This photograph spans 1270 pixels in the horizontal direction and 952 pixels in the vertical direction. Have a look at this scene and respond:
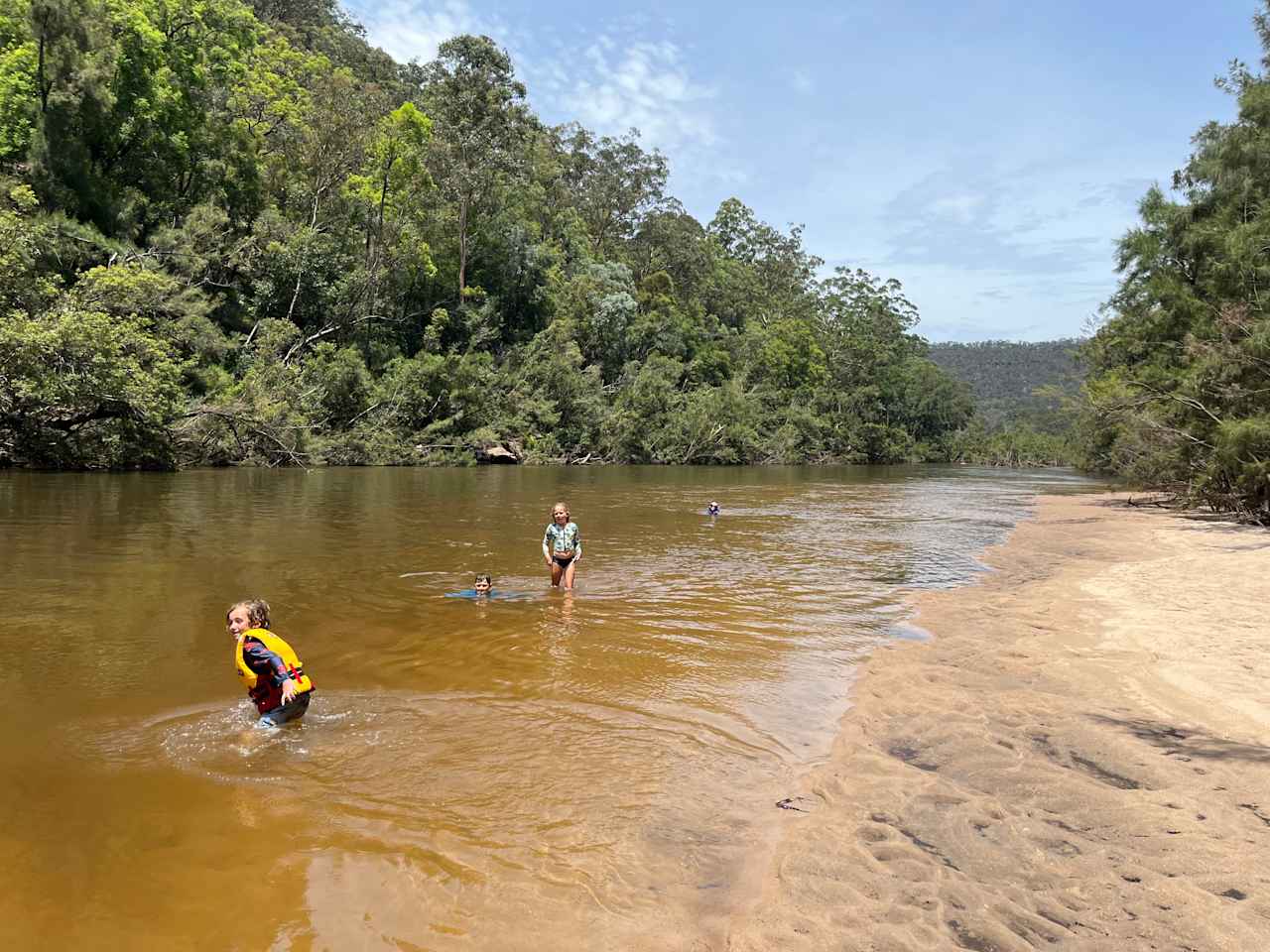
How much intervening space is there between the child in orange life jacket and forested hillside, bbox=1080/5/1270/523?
68.0ft

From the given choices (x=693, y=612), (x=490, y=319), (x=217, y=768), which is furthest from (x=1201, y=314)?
(x=490, y=319)

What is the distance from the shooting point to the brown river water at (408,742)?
12.4 feet

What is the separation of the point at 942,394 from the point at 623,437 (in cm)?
5270

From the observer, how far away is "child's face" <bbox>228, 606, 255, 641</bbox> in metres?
5.95

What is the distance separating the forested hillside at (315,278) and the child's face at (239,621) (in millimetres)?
24112

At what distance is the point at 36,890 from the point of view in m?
3.79

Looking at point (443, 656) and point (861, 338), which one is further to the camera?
point (861, 338)

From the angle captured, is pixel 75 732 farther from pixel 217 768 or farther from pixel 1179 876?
pixel 1179 876

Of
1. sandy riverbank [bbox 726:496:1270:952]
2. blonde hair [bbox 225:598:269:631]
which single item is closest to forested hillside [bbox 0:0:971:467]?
blonde hair [bbox 225:598:269:631]

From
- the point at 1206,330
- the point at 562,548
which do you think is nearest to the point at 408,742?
the point at 562,548

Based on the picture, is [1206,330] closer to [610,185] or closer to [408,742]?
[408,742]

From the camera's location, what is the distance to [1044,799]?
192 inches

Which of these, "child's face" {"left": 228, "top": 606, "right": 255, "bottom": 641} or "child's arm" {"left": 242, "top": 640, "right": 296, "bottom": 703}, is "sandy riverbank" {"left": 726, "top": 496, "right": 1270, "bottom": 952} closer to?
"child's arm" {"left": 242, "top": 640, "right": 296, "bottom": 703}

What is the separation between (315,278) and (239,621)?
1773 inches
